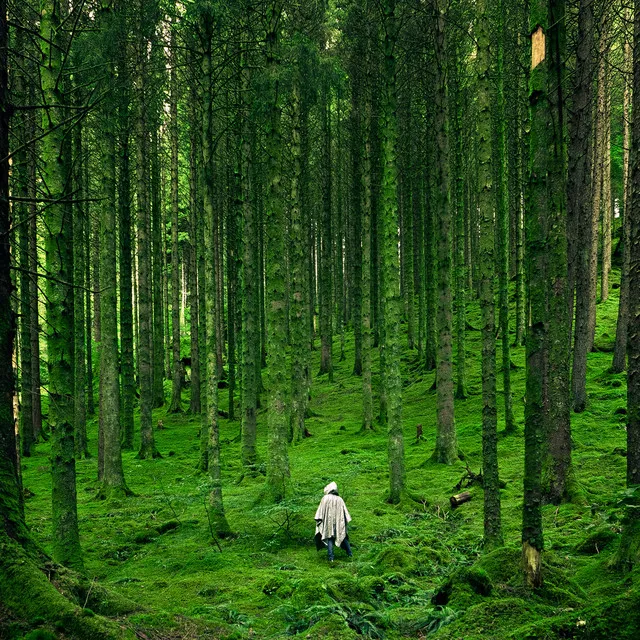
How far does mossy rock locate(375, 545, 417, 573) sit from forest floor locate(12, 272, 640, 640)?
25 millimetres

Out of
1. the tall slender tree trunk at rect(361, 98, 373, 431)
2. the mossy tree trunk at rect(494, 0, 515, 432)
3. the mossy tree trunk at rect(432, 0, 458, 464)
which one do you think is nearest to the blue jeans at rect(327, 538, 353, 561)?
the mossy tree trunk at rect(432, 0, 458, 464)

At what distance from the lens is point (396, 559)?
8.20 m

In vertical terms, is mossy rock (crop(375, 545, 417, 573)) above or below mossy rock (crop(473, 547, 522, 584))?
below

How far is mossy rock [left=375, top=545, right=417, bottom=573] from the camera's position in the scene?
795 centimetres

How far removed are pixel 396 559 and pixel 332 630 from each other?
3.04m

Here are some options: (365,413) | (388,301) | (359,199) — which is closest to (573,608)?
(388,301)

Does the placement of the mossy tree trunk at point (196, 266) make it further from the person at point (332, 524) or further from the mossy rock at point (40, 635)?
the mossy rock at point (40, 635)

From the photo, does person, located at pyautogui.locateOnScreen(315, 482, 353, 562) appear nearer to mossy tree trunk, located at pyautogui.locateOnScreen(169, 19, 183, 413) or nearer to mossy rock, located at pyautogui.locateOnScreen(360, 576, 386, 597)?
mossy rock, located at pyautogui.locateOnScreen(360, 576, 386, 597)

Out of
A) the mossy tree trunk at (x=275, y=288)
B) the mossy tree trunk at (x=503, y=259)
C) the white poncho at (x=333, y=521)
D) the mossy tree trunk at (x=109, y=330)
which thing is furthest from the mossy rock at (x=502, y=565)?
the mossy tree trunk at (x=503, y=259)

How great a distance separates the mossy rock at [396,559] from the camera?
26.1ft

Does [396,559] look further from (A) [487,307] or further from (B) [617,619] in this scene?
(B) [617,619]

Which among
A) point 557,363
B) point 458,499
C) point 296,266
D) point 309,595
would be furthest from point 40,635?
point 296,266

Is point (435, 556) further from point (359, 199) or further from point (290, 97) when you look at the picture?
point (359, 199)

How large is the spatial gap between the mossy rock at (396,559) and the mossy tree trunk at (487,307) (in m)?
1.36
